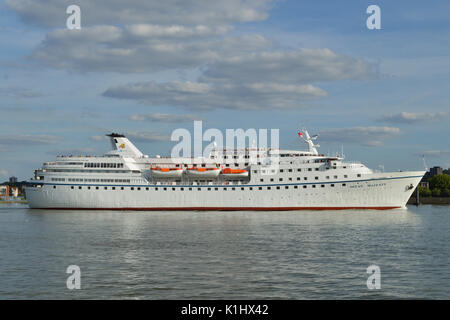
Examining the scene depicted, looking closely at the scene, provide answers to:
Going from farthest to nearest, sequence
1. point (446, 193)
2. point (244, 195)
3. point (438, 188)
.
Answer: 1. point (438, 188)
2. point (446, 193)
3. point (244, 195)

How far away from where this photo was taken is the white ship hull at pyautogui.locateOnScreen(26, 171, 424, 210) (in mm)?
62250

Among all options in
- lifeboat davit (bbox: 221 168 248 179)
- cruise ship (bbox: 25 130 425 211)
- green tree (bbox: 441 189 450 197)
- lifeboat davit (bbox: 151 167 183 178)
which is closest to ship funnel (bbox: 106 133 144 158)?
cruise ship (bbox: 25 130 425 211)

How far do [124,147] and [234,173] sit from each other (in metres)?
19.2

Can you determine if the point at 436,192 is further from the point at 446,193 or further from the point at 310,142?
the point at 310,142

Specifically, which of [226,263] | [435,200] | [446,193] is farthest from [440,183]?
[226,263]

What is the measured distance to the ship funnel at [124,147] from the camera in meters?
71.0

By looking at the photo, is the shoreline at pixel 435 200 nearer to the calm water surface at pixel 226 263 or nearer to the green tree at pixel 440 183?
the green tree at pixel 440 183

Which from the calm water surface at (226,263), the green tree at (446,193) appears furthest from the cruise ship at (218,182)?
the green tree at (446,193)

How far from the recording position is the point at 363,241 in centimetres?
2973

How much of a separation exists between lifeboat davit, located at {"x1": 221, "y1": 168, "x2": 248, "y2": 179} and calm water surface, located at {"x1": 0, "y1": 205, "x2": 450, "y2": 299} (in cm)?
2841

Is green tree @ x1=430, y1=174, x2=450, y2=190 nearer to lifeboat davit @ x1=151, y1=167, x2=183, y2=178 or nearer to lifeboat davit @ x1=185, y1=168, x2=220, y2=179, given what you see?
lifeboat davit @ x1=185, y1=168, x2=220, y2=179

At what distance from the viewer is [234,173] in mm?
65438

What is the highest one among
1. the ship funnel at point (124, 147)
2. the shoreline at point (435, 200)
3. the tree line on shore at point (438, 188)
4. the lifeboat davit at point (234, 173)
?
the ship funnel at point (124, 147)
